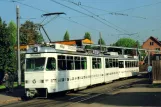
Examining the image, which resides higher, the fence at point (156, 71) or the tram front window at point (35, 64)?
the tram front window at point (35, 64)

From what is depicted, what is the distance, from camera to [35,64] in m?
21.5

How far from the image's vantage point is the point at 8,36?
154ft

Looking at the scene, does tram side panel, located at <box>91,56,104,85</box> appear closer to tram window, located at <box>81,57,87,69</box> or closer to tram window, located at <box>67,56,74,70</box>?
tram window, located at <box>81,57,87,69</box>

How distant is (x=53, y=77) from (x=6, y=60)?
84.4 ft

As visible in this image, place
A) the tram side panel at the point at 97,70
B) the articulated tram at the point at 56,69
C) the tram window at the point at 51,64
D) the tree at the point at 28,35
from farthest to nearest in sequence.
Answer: the tree at the point at 28,35 → the tram side panel at the point at 97,70 → the tram window at the point at 51,64 → the articulated tram at the point at 56,69

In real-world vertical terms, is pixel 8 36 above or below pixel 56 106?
above

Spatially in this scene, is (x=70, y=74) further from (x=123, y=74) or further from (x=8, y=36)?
(x=8, y=36)

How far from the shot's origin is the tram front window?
69.6 feet

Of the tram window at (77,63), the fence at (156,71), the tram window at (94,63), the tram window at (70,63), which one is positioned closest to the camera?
the tram window at (70,63)

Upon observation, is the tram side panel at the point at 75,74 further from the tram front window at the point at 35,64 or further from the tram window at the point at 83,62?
A: the tram front window at the point at 35,64

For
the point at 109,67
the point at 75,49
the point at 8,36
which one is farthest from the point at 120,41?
the point at 75,49

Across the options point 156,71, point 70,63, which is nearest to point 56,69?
point 70,63

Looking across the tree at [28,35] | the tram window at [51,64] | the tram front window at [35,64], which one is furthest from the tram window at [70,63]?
the tree at [28,35]

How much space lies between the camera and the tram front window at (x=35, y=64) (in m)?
21.2
